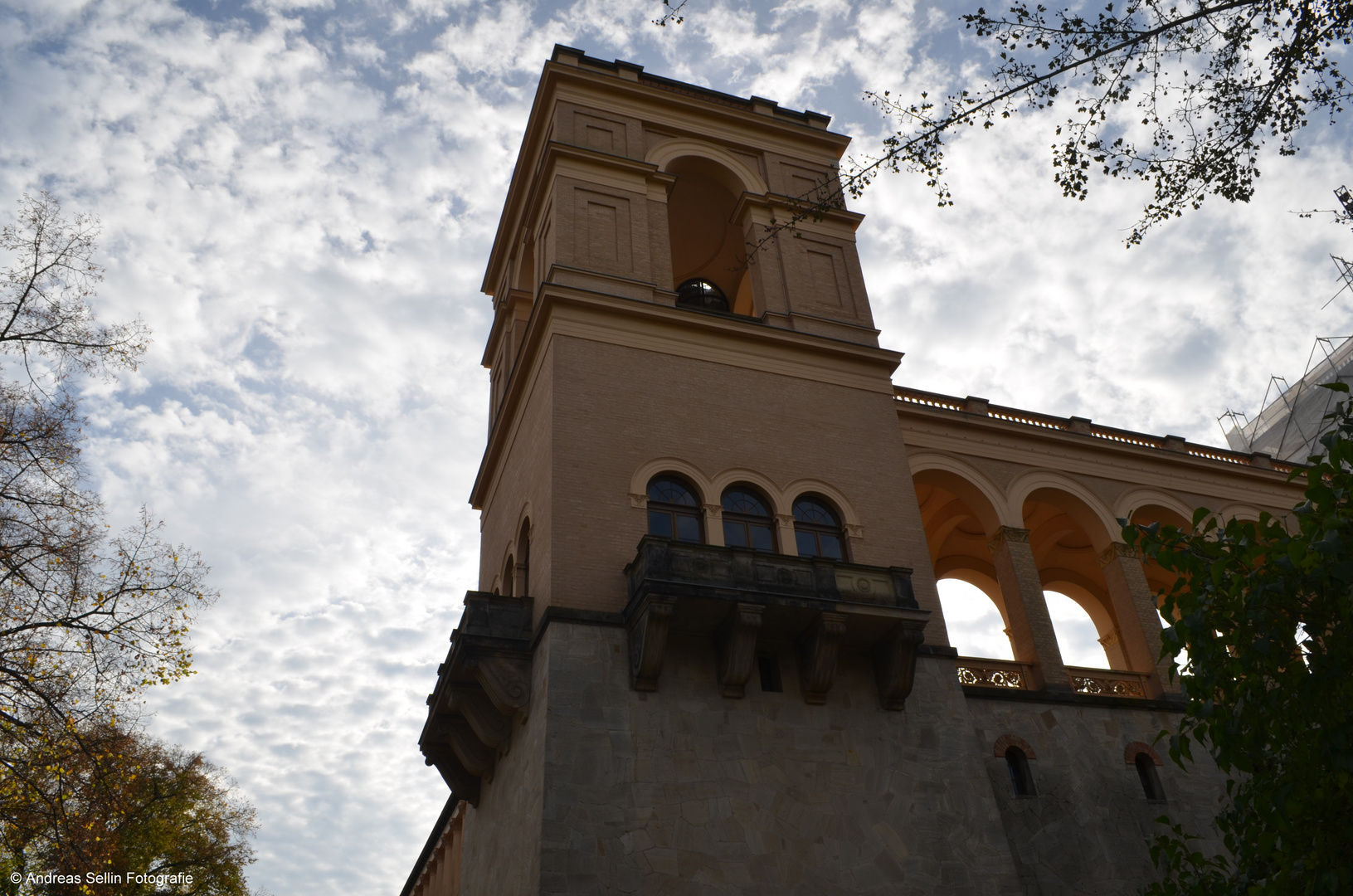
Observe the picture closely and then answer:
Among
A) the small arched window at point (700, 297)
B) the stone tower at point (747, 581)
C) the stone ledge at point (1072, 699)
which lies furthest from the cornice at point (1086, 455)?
the stone ledge at point (1072, 699)

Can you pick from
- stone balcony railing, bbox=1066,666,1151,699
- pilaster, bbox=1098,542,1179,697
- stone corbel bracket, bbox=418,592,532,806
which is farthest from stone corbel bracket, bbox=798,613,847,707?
pilaster, bbox=1098,542,1179,697

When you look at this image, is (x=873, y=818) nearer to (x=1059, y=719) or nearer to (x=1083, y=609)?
(x=1059, y=719)

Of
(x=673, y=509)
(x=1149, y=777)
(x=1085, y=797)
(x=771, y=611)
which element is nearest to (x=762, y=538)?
(x=673, y=509)

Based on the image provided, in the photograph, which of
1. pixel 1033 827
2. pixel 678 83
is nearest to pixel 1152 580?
pixel 1033 827

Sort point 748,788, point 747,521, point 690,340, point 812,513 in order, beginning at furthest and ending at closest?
point 690,340 < point 812,513 < point 747,521 < point 748,788

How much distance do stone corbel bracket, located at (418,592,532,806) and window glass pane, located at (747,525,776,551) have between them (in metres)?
4.30

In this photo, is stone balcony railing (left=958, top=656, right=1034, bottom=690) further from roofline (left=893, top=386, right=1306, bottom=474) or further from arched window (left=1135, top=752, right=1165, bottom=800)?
roofline (left=893, top=386, right=1306, bottom=474)

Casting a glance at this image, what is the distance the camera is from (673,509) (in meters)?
18.7

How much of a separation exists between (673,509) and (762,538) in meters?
1.77

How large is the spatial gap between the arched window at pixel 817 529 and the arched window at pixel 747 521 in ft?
1.91

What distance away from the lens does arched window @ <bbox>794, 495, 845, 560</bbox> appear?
19.2 meters

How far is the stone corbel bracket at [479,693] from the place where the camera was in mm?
16859

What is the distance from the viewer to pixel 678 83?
27312 millimetres

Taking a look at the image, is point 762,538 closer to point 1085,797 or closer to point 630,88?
point 1085,797
